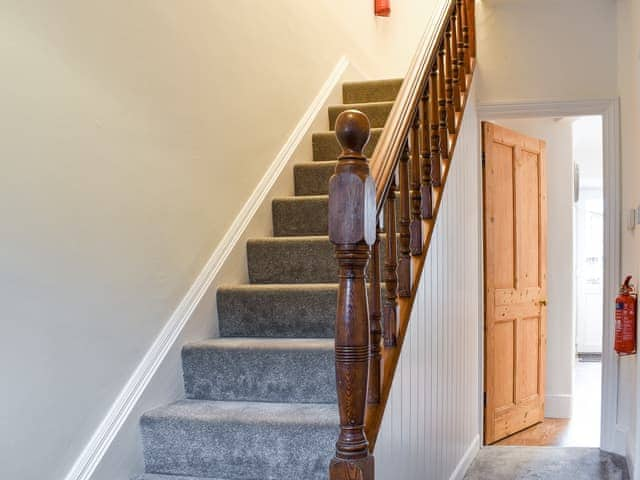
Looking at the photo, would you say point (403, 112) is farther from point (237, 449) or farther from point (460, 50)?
point (460, 50)

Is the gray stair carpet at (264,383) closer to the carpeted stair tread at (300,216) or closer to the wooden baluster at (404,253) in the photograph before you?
the carpeted stair tread at (300,216)

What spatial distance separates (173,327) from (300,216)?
966 mm

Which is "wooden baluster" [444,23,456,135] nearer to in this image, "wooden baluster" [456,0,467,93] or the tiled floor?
"wooden baluster" [456,0,467,93]

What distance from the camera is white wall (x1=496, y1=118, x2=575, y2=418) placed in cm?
526

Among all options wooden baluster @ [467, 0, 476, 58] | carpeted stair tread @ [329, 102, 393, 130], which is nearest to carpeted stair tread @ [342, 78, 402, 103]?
carpeted stair tread @ [329, 102, 393, 130]

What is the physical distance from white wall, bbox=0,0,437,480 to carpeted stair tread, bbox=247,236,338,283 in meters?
0.21

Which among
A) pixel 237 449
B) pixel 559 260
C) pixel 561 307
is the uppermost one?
pixel 559 260

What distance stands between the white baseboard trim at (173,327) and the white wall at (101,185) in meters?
0.03

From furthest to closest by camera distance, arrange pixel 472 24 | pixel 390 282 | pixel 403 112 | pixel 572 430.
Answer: pixel 572 430
pixel 472 24
pixel 403 112
pixel 390 282

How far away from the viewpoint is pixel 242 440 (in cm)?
214

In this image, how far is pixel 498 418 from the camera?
432 cm

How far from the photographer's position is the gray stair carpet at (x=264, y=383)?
2105 mm

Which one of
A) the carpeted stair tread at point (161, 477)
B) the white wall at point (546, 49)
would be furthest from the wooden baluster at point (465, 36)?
the carpeted stair tread at point (161, 477)

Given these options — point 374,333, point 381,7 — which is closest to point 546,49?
point 381,7
